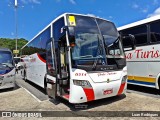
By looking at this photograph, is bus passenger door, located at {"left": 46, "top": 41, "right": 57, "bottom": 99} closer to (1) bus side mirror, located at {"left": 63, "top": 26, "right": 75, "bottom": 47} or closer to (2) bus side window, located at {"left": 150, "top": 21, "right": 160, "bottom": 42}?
(1) bus side mirror, located at {"left": 63, "top": 26, "right": 75, "bottom": 47}

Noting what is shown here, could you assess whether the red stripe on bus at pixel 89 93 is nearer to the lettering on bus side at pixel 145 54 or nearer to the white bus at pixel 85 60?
the white bus at pixel 85 60

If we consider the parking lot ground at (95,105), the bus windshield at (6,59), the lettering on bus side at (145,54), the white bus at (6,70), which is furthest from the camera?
the bus windshield at (6,59)

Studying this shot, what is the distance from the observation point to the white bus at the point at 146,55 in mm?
7523

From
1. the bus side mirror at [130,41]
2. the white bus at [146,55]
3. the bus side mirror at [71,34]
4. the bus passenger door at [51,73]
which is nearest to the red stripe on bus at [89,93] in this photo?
the bus passenger door at [51,73]

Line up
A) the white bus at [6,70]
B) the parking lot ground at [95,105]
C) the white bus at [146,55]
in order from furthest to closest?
the white bus at [6,70] < the white bus at [146,55] < the parking lot ground at [95,105]

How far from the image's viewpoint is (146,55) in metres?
7.90

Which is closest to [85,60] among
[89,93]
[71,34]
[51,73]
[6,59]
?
[71,34]

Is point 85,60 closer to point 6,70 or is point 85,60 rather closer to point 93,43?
point 93,43

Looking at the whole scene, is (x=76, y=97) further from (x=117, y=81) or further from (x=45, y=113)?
(x=117, y=81)

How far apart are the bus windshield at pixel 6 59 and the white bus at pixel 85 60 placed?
13.5 ft

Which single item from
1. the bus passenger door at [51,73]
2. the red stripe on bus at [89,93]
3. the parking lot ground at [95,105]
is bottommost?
the parking lot ground at [95,105]

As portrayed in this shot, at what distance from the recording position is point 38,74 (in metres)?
10.0

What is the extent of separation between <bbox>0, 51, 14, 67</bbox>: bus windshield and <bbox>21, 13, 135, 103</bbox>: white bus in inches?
162

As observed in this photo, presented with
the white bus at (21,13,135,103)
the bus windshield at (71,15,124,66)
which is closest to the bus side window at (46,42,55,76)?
the white bus at (21,13,135,103)
